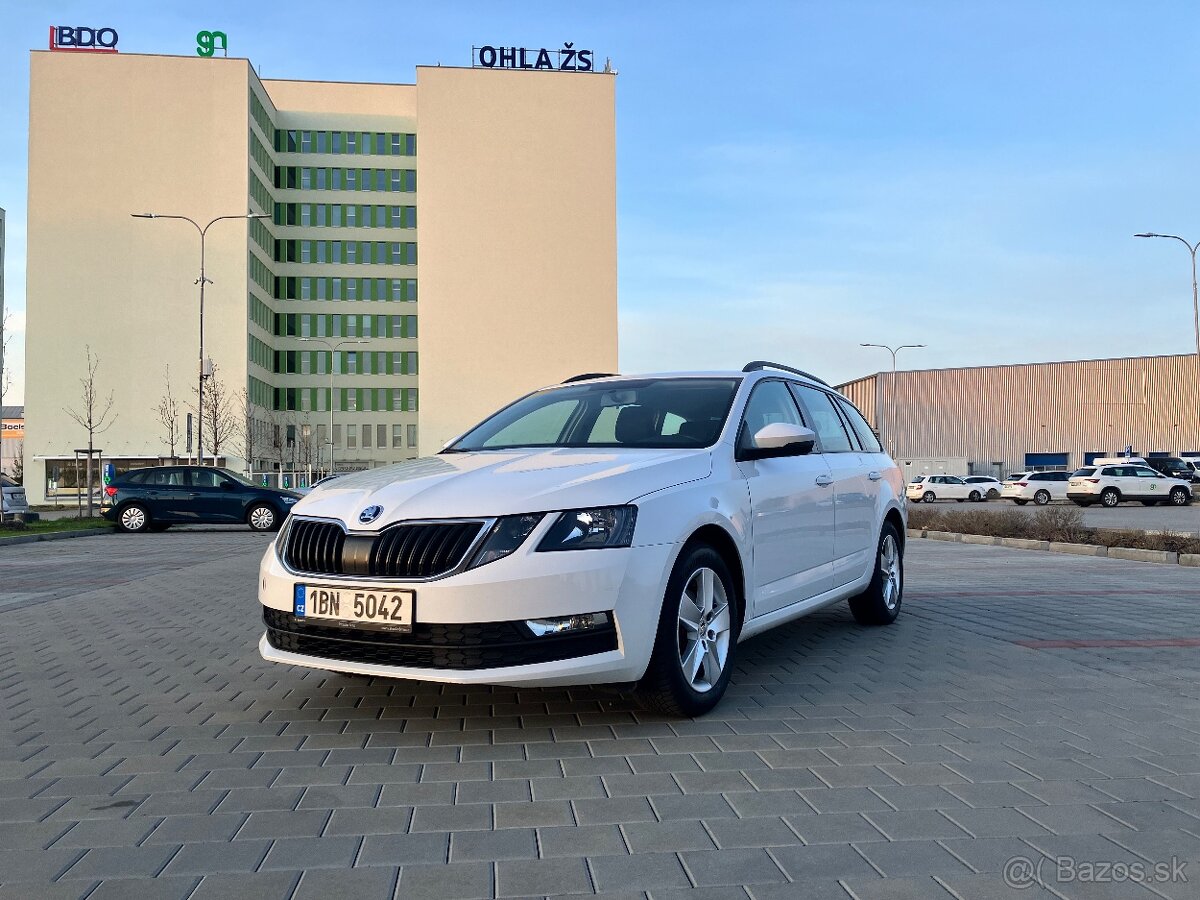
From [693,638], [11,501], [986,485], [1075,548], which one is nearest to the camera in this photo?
[693,638]

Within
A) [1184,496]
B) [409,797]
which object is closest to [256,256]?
[1184,496]

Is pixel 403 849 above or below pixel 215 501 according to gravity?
below

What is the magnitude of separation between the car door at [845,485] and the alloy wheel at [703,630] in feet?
5.65

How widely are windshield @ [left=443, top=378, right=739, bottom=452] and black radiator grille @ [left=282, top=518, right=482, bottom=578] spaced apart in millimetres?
1360

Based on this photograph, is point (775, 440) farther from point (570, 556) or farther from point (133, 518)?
point (133, 518)

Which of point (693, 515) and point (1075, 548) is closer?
point (693, 515)

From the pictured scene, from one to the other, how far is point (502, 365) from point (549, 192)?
12989mm

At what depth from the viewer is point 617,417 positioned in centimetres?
578

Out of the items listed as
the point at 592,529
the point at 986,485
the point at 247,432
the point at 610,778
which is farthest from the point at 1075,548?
the point at 247,432

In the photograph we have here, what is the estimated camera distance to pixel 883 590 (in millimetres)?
7359

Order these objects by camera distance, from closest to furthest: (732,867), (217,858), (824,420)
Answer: (732,867) < (217,858) < (824,420)

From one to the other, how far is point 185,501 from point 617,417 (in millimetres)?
20060

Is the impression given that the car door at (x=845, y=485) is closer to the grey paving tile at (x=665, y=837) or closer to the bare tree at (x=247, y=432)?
the grey paving tile at (x=665, y=837)

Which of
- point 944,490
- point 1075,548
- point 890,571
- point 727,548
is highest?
point 727,548
